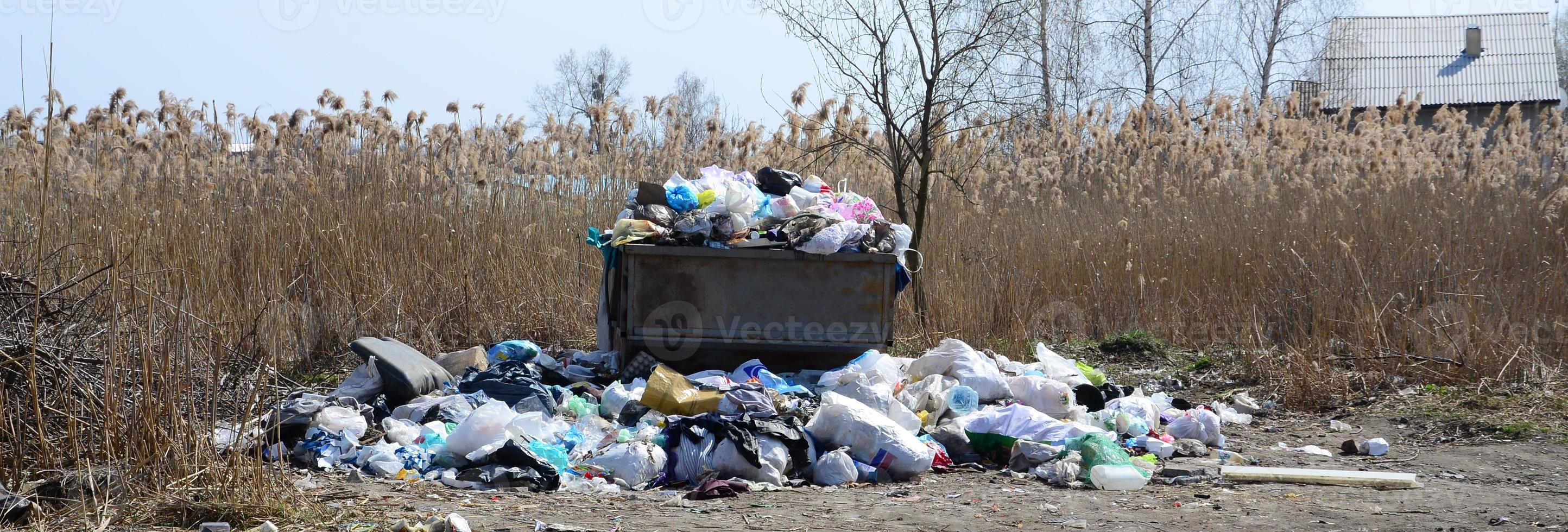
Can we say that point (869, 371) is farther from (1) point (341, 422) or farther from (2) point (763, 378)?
(1) point (341, 422)

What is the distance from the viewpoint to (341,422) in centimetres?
506

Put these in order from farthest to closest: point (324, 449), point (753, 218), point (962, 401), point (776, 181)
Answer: point (776, 181) → point (753, 218) → point (962, 401) → point (324, 449)

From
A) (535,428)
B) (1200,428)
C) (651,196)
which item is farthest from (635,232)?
(1200,428)

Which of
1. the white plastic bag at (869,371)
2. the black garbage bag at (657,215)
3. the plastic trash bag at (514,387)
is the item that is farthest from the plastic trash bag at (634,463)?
the black garbage bag at (657,215)

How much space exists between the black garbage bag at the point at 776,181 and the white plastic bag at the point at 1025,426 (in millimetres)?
2190

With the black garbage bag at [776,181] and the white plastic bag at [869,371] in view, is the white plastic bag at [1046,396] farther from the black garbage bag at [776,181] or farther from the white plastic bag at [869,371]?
the black garbage bag at [776,181]

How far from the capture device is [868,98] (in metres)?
8.06

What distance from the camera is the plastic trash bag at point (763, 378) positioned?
19.3 feet

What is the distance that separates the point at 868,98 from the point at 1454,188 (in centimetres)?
585

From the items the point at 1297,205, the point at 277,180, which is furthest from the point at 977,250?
the point at 277,180

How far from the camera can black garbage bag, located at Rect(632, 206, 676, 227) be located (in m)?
6.52

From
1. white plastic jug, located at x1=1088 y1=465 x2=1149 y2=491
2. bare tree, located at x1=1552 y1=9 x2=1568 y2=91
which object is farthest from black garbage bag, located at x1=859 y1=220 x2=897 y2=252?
bare tree, located at x1=1552 y1=9 x2=1568 y2=91

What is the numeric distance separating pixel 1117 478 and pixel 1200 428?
1.29 meters

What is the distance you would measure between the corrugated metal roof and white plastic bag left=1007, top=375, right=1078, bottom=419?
23.4 m
